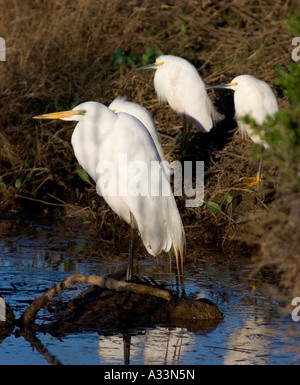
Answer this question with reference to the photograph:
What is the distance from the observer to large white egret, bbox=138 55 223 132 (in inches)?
285

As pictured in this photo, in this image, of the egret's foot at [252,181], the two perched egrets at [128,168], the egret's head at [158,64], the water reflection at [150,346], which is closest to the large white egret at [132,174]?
the two perched egrets at [128,168]

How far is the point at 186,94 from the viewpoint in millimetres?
7359

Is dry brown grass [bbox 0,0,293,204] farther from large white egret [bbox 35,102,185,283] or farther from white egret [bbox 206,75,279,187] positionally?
large white egret [bbox 35,102,185,283]

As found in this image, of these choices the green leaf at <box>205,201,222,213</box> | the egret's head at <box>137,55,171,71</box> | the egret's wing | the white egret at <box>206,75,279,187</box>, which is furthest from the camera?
the egret's head at <box>137,55,171,71</box>

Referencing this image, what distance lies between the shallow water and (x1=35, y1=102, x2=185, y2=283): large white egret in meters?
0.45

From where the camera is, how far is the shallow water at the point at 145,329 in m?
3.75

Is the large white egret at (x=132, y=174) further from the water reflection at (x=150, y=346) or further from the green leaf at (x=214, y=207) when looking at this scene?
the green leaf at (x=214, y=207)

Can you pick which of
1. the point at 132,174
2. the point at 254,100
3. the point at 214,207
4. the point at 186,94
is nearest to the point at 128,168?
the point at 132,174

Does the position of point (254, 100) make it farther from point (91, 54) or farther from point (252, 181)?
point (91, 54)

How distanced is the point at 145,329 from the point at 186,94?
3631 mm

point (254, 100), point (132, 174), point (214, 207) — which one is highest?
point (254, 100)

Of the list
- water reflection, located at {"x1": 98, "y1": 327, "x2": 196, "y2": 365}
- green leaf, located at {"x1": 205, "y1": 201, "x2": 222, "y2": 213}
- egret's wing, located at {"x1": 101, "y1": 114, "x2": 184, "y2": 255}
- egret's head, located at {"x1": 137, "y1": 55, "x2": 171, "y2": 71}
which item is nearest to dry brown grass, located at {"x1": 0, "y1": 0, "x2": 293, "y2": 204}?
egret's head, located at {"x1": 137, "y1": 55, "x2": 171, "y2": 71}

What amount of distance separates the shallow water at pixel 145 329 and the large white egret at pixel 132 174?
1.47 ft
